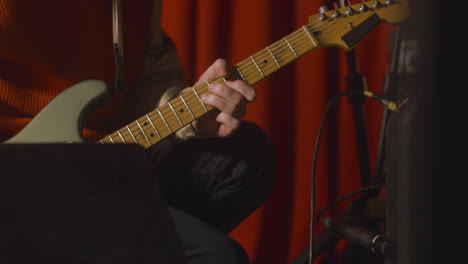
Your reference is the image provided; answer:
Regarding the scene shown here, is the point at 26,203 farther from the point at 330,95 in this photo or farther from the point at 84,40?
the point at 330,95

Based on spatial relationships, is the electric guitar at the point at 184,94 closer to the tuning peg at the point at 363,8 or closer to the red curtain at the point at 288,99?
the tuning peg at the point at 363,8

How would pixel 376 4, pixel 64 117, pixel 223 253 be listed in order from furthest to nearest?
pixel 376 4, pixel 64 117, pixel 223 253

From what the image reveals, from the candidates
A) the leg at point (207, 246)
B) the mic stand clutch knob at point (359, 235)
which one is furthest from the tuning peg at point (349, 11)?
the leg at point (207, 246)

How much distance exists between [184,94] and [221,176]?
17 centimetres

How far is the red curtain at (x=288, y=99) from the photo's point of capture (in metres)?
1.40

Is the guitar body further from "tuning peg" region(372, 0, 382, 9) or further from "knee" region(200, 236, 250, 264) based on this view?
"tuning peg" region(372, 0, 382, 9)

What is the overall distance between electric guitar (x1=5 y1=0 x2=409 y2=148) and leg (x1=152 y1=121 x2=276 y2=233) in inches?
2.4

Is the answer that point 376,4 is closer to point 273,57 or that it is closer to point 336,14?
point 336,14

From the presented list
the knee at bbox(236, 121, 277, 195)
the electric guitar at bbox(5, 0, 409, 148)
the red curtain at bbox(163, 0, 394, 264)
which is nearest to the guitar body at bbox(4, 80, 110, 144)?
the electric guitar at bbox(5, 0, 409, 148)

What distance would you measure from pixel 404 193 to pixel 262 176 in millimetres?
483

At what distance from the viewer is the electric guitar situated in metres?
0.76

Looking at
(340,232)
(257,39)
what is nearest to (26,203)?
(340,232)

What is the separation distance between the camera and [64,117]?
76 cm

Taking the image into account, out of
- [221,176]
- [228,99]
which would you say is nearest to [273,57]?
[228,99]
